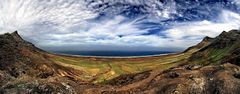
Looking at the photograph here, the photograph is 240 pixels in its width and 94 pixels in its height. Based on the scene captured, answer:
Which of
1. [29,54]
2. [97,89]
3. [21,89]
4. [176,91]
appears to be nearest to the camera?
[21,89]

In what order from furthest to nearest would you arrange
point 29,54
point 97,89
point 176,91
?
point 29,54, point 97,89, point 176,91

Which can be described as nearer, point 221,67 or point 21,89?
point 21,89

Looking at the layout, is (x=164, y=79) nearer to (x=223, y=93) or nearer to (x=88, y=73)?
(x=223, y=93)

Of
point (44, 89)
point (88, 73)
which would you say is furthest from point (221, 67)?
point (88, 73)

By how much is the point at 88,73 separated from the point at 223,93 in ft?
453

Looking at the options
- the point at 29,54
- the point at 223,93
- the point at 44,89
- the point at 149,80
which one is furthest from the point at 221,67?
the point at 29,54

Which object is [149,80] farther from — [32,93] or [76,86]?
[32,93]

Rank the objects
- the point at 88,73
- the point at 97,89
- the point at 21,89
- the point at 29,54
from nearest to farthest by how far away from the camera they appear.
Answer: the point at 21,89 < the point at 97,89 < the point at 29,54 < the point at 88,73

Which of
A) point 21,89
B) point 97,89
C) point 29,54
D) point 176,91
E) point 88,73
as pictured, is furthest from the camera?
point 88,73

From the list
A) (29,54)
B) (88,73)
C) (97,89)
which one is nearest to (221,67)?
(97,89)

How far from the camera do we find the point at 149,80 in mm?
66750

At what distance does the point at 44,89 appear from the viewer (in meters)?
52.8

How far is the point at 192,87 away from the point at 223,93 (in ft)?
15.7

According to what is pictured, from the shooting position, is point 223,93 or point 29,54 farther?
point 29,54
